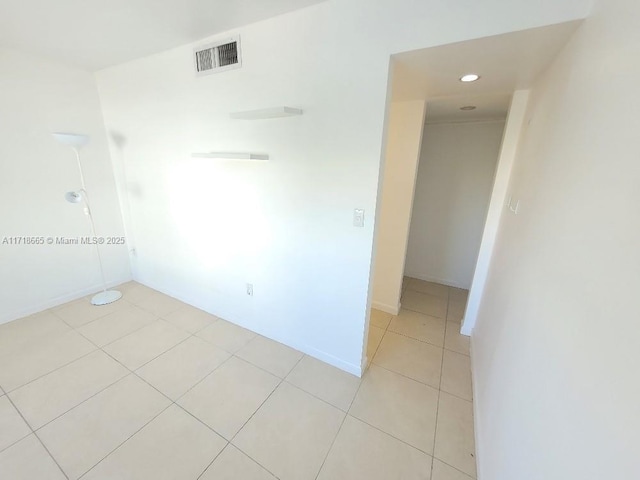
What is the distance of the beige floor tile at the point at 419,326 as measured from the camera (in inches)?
99.1

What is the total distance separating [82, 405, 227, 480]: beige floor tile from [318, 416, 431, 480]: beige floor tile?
0.66m

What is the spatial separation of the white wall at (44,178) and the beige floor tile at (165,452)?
2.27m

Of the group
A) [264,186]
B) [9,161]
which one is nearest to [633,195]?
[264,186]

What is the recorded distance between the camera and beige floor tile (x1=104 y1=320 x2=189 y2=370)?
2113 mm

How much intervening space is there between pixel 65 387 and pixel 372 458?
215cm

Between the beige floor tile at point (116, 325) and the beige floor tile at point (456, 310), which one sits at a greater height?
the beige floor tile at point (456, 310)

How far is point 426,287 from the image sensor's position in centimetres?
362

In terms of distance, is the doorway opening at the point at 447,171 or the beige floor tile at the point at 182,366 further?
the beige floor tile at the point at 182,366

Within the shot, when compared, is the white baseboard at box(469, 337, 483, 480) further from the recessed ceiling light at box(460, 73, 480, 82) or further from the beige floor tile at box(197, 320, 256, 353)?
the recessed ceiling light at box(460, 73, 480, 82)

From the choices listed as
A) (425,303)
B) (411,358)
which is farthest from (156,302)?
(425,303)

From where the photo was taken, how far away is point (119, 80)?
2625 mm

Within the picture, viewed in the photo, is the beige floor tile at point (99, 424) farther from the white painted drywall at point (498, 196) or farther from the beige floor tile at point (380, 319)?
the white painted drywall at point (498, 196)

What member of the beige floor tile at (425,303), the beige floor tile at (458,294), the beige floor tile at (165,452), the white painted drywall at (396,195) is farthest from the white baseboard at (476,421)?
the beige floor tile at (165,452)

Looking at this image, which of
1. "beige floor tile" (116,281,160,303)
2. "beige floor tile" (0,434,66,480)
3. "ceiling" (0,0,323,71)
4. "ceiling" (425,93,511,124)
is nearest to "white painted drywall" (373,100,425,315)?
"ceiling" (425,93,511,124)
